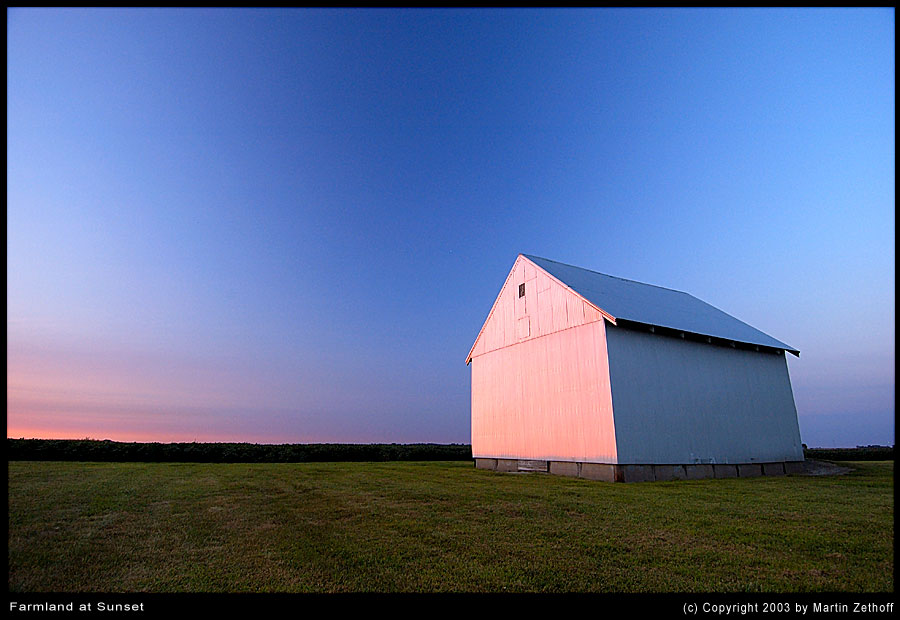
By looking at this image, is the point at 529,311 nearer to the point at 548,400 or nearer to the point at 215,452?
the point at 548,400

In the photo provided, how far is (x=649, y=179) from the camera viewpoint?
2050 centimetres

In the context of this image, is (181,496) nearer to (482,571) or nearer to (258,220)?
(482,571)

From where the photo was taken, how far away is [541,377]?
20.1 metres

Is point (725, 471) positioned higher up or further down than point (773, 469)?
higher up

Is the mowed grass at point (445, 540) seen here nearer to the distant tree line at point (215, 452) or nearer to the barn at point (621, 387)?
the barn at point (621, 387)

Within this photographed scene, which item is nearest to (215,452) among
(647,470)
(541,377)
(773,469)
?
(541,377)

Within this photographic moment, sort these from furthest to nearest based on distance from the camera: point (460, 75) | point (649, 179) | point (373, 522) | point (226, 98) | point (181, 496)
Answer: point (649, 179) → point (460, 75) → point (226, 98) → point (181, 496) → point (373, 522)

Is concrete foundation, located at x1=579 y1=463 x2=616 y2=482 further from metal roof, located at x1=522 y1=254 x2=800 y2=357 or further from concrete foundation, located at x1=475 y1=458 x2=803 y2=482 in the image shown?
metal roof, located at x1=522 y1=254 x2=800 y2=357

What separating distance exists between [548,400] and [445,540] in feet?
42.6

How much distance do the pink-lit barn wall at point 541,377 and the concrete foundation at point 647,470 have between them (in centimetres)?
32

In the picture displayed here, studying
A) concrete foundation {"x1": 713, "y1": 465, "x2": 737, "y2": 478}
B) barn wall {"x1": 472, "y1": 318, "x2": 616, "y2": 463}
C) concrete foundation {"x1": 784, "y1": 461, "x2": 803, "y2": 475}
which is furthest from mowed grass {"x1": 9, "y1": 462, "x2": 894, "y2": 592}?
concrete foundation {"x1": 784, "y1": 461, "x2": 803, "y2": 475}

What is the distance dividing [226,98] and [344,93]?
436 cm

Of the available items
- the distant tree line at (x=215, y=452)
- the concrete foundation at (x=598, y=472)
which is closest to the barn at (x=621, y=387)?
the concrete foundation at (x=598, y=472)

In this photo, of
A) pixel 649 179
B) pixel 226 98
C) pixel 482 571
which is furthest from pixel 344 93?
pixel 482 571
